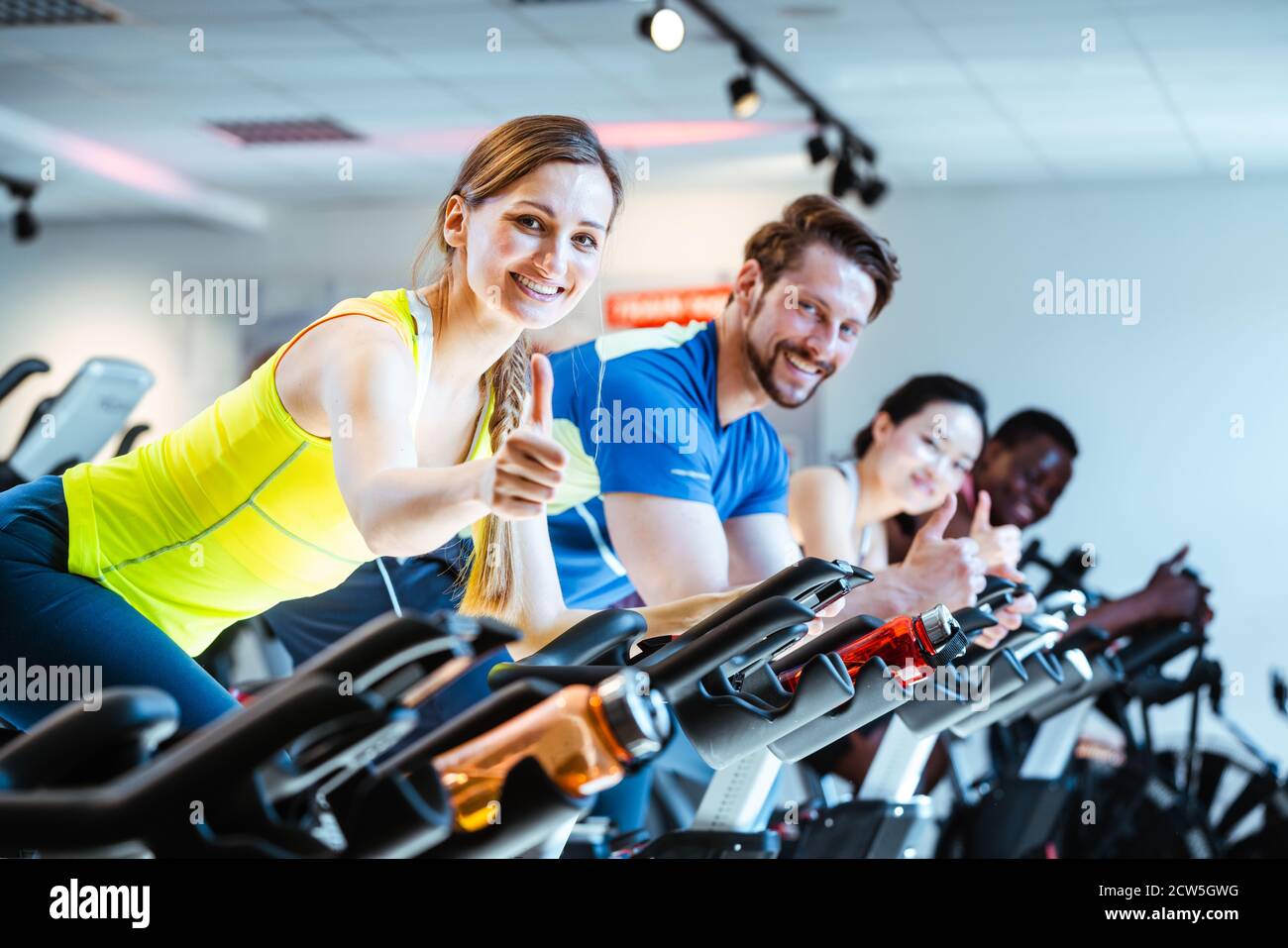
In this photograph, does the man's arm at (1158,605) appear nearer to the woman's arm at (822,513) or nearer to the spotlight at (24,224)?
the woman's arm at (822,513)

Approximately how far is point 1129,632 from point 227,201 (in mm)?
5033

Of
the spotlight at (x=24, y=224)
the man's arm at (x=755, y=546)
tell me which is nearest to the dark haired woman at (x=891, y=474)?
the man's arm at (x=755, y=546)

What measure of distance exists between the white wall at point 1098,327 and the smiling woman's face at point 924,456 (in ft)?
10.9

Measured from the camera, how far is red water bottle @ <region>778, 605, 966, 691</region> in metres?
1.75

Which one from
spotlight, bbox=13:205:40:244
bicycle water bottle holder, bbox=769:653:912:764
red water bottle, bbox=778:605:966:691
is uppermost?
spotlight, bbox=13:205:40:244

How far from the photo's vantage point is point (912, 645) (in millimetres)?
1761

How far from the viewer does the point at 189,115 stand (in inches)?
241

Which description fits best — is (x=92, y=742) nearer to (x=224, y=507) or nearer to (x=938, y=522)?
(x=224, y=507)

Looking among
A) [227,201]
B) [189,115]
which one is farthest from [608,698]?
[227,201]

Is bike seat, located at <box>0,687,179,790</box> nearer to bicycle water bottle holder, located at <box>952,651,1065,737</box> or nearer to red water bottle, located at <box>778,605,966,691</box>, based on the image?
red water bottle, located at <box>778,605,966,691</box>

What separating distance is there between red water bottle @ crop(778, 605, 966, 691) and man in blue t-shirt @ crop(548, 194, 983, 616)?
0.50 meters

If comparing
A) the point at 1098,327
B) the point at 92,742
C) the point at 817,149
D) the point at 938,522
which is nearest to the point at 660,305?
the point at 817,149

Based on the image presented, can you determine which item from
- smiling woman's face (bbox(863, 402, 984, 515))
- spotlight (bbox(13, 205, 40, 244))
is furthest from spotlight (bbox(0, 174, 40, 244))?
smiling woman's face (bbox(863, 402, 984, 515))
